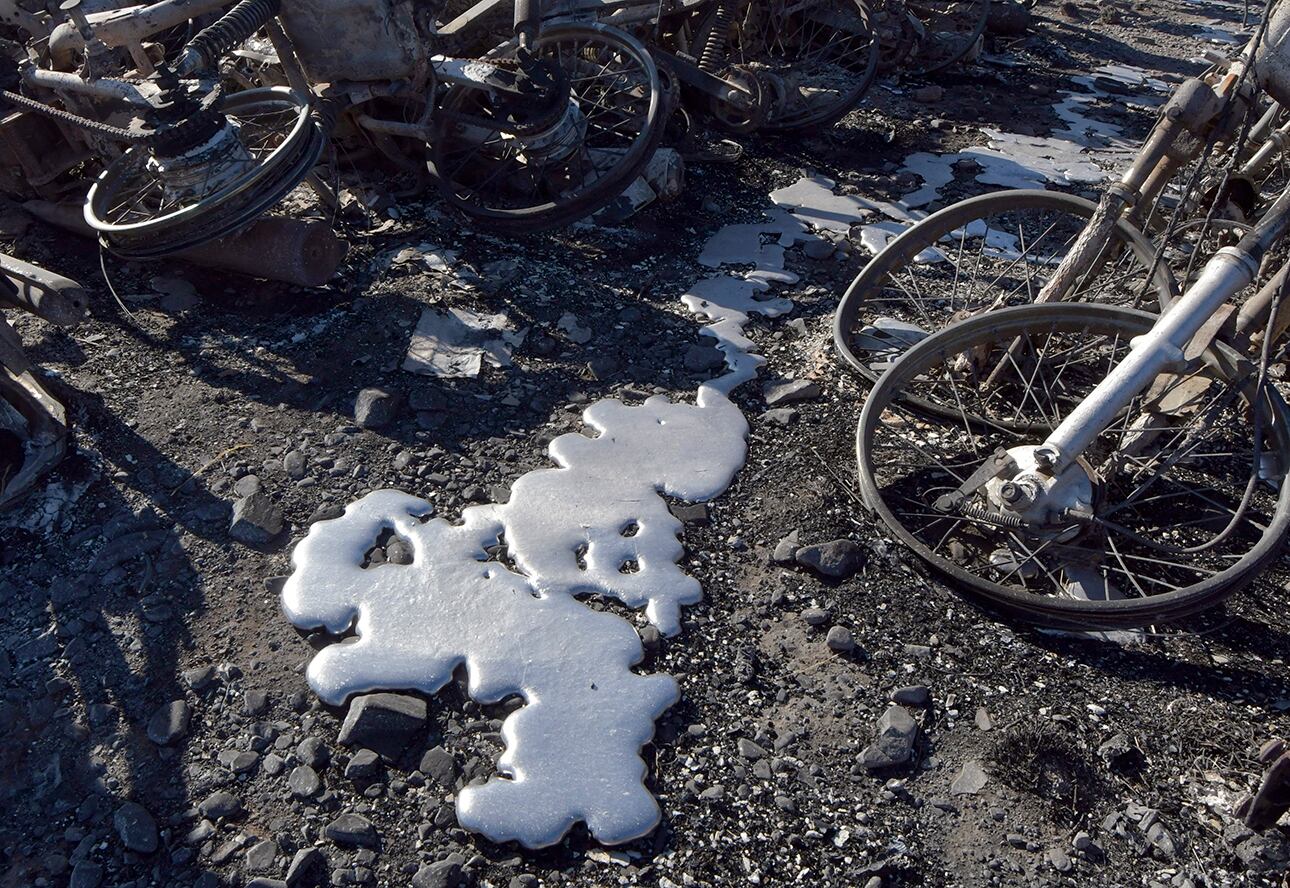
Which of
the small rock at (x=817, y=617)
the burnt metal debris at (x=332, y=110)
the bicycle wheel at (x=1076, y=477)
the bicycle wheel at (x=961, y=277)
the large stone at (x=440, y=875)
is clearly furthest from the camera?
the burnt metal debris at (x=332, y=110)

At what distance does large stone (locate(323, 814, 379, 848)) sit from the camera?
248 cm

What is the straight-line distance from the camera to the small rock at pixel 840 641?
296cm

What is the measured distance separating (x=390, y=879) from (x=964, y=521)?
213cm

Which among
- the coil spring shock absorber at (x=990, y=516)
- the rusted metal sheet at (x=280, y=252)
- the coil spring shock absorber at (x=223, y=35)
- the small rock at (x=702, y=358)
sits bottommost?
the small rock at (x=702, y=358)

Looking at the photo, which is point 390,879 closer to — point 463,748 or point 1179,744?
point 463,748

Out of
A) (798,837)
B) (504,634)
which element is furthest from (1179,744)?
(504,634)

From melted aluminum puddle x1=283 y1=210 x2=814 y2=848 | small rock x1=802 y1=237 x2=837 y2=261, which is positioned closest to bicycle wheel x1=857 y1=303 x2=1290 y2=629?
melted aluminum puddle x1=283 y1=210 x2=814 y2=848

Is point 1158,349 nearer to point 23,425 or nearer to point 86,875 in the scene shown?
point 86,875

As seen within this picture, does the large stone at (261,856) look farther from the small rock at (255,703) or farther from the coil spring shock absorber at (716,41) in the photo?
the coil spring shock absorber at (716,41)

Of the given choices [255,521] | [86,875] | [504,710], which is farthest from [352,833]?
[255,521]

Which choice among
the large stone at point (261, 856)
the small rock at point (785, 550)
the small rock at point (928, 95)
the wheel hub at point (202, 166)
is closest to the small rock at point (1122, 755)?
the small rock at point (785, 550)

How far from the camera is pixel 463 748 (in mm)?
2705

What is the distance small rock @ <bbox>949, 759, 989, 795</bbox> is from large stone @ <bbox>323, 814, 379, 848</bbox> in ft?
5.09

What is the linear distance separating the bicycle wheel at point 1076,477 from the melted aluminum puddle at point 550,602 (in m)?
0.73
